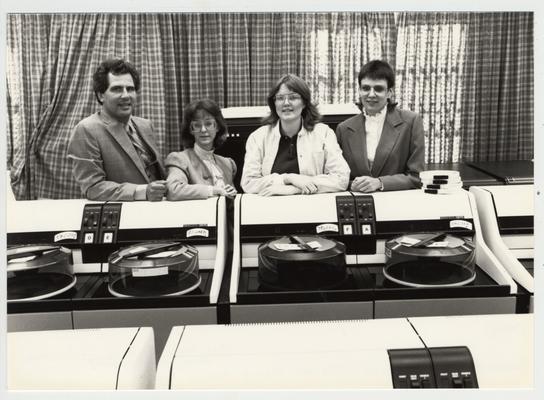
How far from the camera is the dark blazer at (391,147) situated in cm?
246

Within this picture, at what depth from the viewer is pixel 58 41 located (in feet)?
14.8

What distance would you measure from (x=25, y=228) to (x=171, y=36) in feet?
9.91

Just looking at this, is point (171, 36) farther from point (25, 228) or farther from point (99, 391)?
point (99, 391)

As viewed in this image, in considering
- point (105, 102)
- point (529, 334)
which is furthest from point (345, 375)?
point (105, 102)

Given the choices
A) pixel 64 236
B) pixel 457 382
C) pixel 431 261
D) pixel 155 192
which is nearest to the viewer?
pixel 457 382

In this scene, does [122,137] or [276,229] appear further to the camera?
[122,137]

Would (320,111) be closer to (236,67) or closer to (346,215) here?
(236,67)

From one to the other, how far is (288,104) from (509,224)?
1.14m

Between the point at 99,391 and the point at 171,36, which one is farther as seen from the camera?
the point at 171,36

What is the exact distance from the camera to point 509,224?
1934 millimetres

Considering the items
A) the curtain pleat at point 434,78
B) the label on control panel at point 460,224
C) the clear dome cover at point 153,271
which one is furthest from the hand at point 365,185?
the curtain pleat at point 434,78

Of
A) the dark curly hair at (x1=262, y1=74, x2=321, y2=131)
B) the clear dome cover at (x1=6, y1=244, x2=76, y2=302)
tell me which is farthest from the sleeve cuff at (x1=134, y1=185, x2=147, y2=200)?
the dark curly hair at (x1=262, y1=74, x2=321, y2=131)

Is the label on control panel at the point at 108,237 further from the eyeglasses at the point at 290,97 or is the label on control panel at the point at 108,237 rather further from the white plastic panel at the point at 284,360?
the eyeglasses at the point at 290,97

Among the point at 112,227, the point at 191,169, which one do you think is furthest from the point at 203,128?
the point at 112,227
